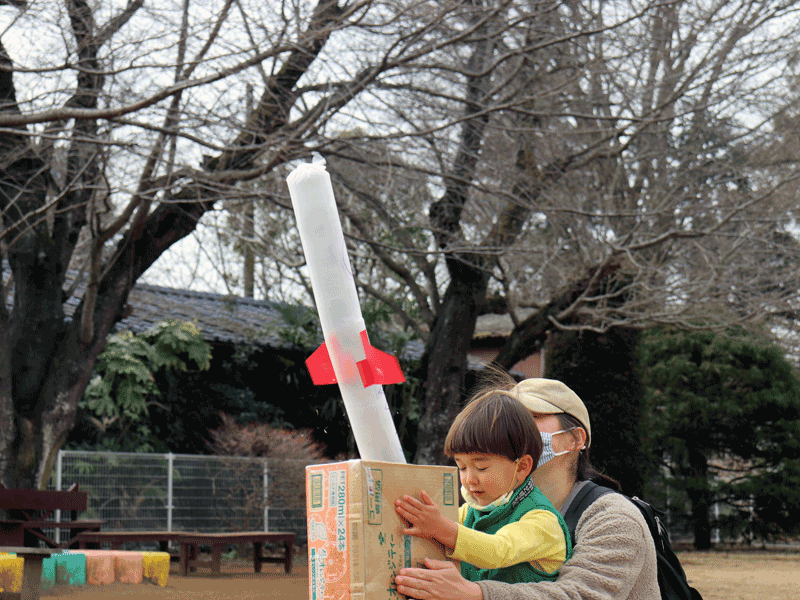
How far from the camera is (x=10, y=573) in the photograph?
8023 mm

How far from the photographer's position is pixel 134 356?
48.3 feet

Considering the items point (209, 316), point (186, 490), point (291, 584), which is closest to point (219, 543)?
point (291, 584)

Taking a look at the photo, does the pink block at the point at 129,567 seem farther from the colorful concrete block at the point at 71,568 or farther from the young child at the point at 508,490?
the young child at the point at 508,490

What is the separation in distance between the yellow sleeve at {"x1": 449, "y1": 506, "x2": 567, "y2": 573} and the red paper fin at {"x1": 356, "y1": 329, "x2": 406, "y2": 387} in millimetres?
350

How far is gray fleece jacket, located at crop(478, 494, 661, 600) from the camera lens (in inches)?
79.3

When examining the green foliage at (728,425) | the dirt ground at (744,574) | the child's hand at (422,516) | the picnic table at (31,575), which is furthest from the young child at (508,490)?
the green foliage at (728,425)

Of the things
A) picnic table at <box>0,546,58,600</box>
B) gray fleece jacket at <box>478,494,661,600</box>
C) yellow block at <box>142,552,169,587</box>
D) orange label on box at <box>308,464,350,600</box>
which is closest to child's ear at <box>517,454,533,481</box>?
gray fleece jacket at <box>478,494,661,600</box>

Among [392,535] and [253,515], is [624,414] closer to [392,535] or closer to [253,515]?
[253,515]

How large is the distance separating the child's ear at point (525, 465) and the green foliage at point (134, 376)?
503 inches

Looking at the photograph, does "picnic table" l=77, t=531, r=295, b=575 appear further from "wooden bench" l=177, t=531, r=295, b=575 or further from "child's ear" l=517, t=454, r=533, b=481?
"child's ear" l=517, t=454, r=533, b=481

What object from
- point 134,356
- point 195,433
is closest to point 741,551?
point 195,433

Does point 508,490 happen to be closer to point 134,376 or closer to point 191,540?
point 191,540

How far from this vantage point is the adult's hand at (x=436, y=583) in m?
1.83

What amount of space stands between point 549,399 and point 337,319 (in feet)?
2.62
